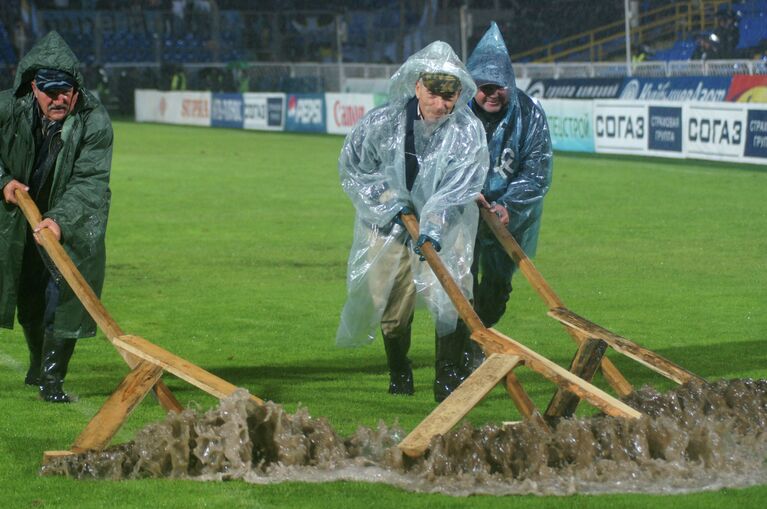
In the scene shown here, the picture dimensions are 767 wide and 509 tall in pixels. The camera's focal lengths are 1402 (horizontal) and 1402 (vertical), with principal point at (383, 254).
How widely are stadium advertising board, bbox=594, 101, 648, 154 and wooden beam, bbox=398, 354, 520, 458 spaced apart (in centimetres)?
1981

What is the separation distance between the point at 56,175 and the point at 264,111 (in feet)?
107

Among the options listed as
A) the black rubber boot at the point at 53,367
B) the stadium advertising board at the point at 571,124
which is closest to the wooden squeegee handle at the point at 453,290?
the black rubber boot at the point at 53,367

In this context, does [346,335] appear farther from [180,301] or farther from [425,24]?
[425,24]

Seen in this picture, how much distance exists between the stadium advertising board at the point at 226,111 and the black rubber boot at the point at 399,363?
33680mm

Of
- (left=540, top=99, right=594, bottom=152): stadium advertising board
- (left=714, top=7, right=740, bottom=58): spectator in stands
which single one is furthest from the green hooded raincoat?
(left=714, top=7, right=740, bottom=58): spectator in stands

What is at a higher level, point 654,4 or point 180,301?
point 654,4

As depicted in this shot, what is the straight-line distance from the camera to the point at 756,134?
22234 millimetres

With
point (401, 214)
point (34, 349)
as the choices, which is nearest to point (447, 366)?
point (401, 214)

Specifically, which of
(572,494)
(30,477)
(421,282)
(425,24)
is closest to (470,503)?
(572,494)

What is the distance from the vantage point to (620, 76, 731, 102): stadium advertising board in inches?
1018

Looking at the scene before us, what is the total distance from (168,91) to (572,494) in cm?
4318

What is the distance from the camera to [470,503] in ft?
16.3

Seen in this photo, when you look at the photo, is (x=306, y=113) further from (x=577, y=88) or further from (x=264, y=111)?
(x=577, y=88)

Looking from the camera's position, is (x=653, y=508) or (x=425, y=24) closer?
(x=653, y=508)
